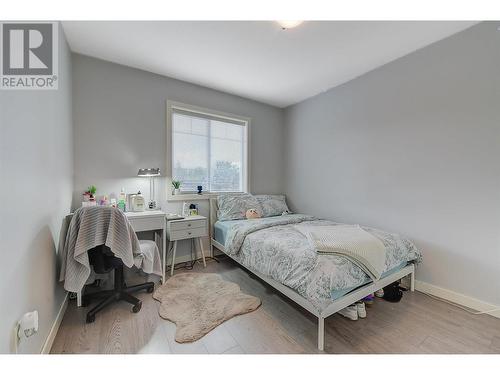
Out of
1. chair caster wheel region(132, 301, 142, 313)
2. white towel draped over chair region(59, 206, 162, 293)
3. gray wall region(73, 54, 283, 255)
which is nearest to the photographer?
white towel draped over chair region(59, 206, 162, 293)

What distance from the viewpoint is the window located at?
306cm

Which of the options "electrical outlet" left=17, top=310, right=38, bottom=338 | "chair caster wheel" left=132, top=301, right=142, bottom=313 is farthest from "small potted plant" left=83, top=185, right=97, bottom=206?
"electrical outlet" left=17, top=310, right=38, bottom=338

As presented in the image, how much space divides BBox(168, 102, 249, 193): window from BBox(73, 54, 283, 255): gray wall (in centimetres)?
18

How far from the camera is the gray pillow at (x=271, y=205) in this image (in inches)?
135

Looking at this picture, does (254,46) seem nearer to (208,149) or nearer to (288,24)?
(288,24)

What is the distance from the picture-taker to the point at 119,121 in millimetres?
2570

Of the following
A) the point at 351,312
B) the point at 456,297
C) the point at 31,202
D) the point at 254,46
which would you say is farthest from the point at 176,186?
the point at 456,297

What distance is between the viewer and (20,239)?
1069mm

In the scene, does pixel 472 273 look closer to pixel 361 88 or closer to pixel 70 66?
pixel 361 88

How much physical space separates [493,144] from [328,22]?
184 cm

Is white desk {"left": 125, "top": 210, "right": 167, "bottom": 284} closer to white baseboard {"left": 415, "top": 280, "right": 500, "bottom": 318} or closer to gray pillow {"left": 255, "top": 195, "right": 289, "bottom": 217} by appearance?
gray pillow {"left": 255, "top": 195, "right": 289, "bottom": 217}

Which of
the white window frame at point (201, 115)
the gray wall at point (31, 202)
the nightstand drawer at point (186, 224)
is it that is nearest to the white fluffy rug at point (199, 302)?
the nightstand drawer at point (186, 224)
